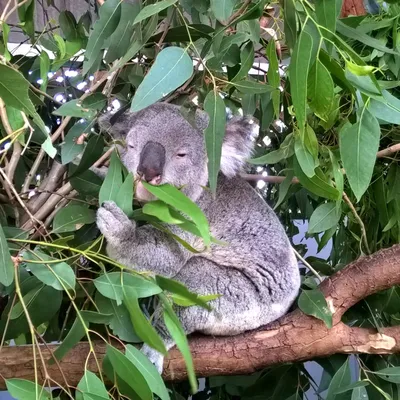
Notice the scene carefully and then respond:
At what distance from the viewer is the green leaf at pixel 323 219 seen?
1617 millimetres

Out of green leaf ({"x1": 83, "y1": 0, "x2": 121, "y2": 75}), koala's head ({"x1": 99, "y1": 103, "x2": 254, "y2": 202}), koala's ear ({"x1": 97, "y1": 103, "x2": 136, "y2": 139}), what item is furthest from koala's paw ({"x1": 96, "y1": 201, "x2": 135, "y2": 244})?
koala's ear ({"x1": 97, "y1": 103, "x2": 136, "y2": 139})

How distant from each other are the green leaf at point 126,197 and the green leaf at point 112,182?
0.01 metres

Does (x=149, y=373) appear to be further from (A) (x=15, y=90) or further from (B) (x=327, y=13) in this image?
(B) (x=327, y=13)

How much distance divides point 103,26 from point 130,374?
2.50 feet

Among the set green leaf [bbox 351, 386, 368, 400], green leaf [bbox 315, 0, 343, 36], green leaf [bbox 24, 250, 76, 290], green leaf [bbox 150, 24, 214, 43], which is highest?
green leaf [bbox 315, 0, 343, 36]

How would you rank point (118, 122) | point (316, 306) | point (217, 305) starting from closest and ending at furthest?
1. point (316, 306)
2. point (217, 305)
3. point (118, 122)

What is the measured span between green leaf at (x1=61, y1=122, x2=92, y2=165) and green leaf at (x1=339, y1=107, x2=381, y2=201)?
696mm

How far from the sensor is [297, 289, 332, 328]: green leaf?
1.51m

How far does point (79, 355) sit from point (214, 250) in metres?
0.63

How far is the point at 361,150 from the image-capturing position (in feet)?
3.25

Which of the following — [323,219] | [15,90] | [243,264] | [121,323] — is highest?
[15,90]

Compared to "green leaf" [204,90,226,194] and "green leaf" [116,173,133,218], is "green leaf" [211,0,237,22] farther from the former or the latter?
"green leaf" [116,173,133,218]

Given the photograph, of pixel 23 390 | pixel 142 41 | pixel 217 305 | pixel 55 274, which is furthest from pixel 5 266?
pixel 217 305

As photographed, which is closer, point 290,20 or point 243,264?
point 290,20
